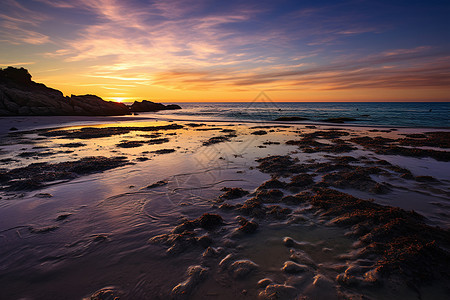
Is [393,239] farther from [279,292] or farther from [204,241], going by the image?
[204,241]

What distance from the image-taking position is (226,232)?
16.9 ft

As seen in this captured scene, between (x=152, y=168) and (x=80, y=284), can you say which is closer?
(x=80, y=284)

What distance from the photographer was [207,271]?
3842 mm

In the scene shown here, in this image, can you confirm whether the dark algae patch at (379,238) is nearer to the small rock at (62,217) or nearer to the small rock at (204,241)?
the small rock at (204,241)

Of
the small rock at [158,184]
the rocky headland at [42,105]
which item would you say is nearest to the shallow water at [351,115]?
the rocky headland at [42,105]

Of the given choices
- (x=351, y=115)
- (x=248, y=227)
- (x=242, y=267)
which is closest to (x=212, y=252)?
(x=242, y=267)

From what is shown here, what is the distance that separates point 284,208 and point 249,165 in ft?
16.0

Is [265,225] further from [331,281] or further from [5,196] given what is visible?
[5,196]

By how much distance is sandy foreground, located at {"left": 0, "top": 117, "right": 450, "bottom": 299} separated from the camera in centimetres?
353

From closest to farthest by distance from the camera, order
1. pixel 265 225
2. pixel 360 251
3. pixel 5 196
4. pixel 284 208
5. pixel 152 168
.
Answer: pixel 360 251 → pixel 265 225 → pixel 284 208 → pixel 5 196 → pixel 152 168

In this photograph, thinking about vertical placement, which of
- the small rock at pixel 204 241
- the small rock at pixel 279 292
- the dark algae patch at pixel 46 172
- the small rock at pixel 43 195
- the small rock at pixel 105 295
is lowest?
the small rock at pixel 279 292

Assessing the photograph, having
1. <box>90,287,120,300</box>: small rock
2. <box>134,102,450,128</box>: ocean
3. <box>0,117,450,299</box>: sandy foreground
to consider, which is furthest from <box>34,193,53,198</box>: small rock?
<box>134,102,450,128</box>: ocean

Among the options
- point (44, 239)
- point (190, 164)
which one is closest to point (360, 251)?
point (44, 239)

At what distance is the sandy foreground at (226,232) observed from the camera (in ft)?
11.6
